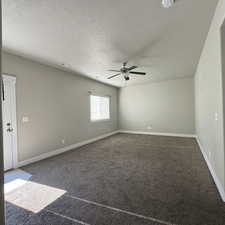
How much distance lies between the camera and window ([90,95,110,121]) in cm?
652

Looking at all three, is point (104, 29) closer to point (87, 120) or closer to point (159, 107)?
point (87, 120)

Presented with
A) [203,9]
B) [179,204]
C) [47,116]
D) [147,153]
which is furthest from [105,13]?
[147,153]

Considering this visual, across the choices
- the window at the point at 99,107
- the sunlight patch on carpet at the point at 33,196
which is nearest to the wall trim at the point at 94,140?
the window at the point at 99,107

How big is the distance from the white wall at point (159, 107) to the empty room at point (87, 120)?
6.65 feet

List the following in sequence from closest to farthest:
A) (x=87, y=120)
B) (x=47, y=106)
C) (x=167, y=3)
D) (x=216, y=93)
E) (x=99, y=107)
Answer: (x=167, y=3) → (x=216, y=93) → (x=47, y=106) → (x=87, y=120) → (x=99, y=107)

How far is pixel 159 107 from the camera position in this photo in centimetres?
719

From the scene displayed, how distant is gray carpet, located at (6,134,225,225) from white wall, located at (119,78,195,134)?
9.98 feet

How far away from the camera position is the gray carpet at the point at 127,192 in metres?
1.75

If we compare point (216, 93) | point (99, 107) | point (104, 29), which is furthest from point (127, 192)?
point (99, 107)

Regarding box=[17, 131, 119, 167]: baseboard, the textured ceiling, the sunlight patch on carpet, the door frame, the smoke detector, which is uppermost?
the textured ceiling

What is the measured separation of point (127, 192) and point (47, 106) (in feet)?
10.7

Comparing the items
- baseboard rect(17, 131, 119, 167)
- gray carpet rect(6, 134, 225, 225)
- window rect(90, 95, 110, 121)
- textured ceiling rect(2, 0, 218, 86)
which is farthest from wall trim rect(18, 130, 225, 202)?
textured ceiling rect(2, 0, 218, 86)

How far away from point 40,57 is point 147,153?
4.09 metres

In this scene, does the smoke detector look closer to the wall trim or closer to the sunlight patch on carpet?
the wall trim
